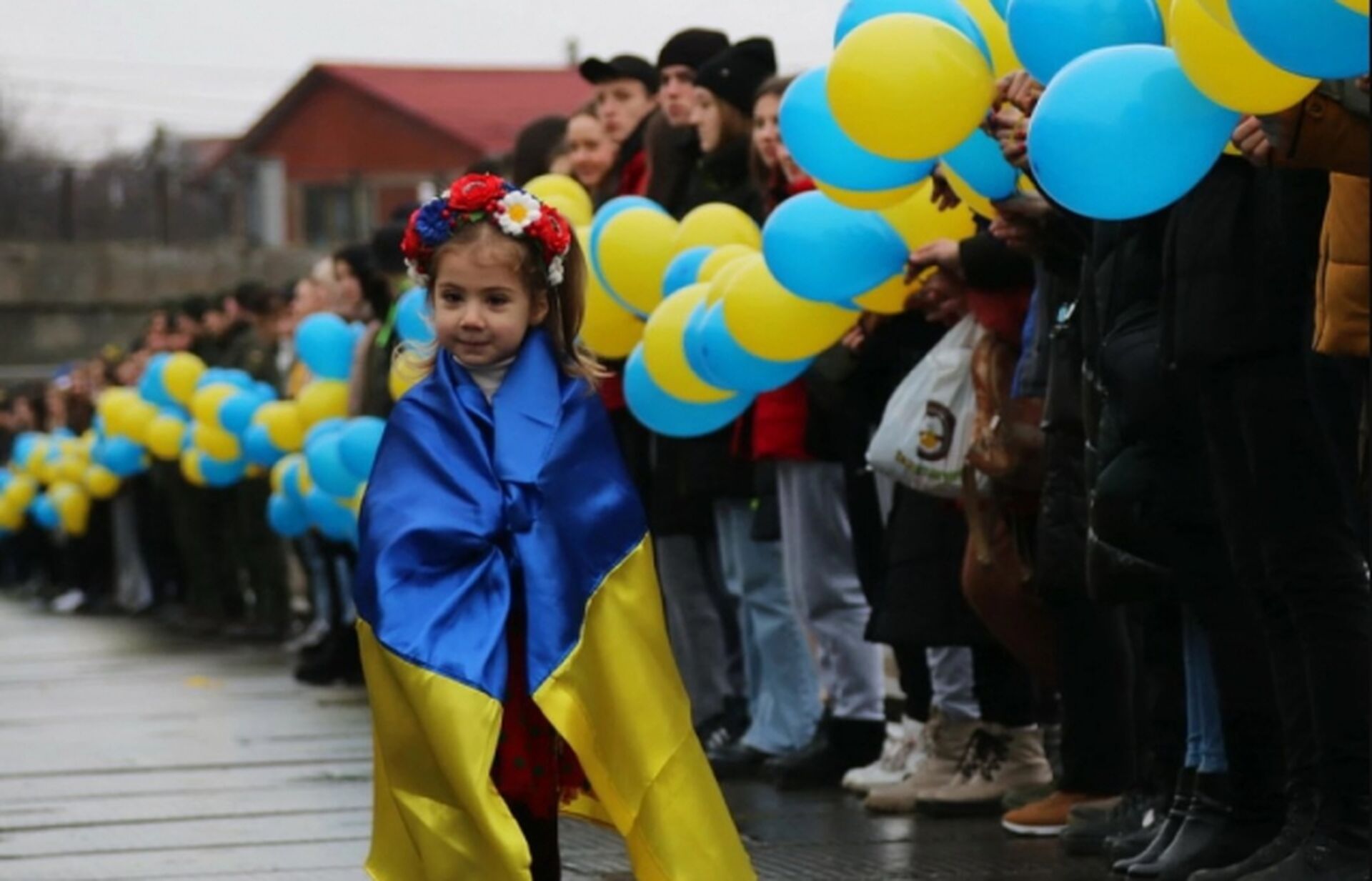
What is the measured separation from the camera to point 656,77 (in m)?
11.5

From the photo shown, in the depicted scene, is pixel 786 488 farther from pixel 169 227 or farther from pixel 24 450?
pixel 169 227

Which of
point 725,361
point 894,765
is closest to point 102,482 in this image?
point 894,765

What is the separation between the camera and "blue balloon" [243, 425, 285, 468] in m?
15.4

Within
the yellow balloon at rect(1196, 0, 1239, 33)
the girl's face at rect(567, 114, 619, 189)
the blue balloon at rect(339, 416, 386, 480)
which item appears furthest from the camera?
the blue balloon at rect(339, 416, 386, 480)

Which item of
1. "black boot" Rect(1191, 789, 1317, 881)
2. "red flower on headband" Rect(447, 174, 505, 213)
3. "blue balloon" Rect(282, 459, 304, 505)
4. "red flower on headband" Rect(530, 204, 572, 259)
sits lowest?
"blue balloon" Rect(282, 459, 304, 505)

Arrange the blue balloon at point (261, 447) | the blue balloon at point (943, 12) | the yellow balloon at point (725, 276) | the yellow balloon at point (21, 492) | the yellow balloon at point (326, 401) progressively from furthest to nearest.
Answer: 1. the yellow balloon at point (21, 492)
2. the blue balloon at point (261, 447)
3. the yellow balloon at point (326, 401)
4. the yellow balloon at point (725, 276)
5. the blue balloon at point (943, 12)

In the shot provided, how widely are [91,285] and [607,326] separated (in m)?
32.5

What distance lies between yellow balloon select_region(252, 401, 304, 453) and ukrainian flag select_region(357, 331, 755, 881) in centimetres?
883

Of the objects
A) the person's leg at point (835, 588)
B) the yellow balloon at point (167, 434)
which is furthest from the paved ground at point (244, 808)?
the yellow balloon at point (167, 434)

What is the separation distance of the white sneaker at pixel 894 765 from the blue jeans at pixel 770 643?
1.51 feet

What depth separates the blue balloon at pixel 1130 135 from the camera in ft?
19.5

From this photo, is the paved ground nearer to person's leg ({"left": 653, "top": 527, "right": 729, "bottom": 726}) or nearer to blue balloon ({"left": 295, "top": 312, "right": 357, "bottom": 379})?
person's leg ({"left": 653, "top": 527, "right": 729, "bottom": 726})

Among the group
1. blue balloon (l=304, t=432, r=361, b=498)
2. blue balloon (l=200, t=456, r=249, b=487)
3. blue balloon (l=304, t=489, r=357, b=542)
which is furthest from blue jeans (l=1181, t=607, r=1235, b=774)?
blue balloon (l=200, t=456, r=249, b=487)

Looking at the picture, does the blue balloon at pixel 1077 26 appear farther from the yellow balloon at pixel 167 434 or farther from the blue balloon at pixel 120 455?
the blue balloon at pixel 120 455
